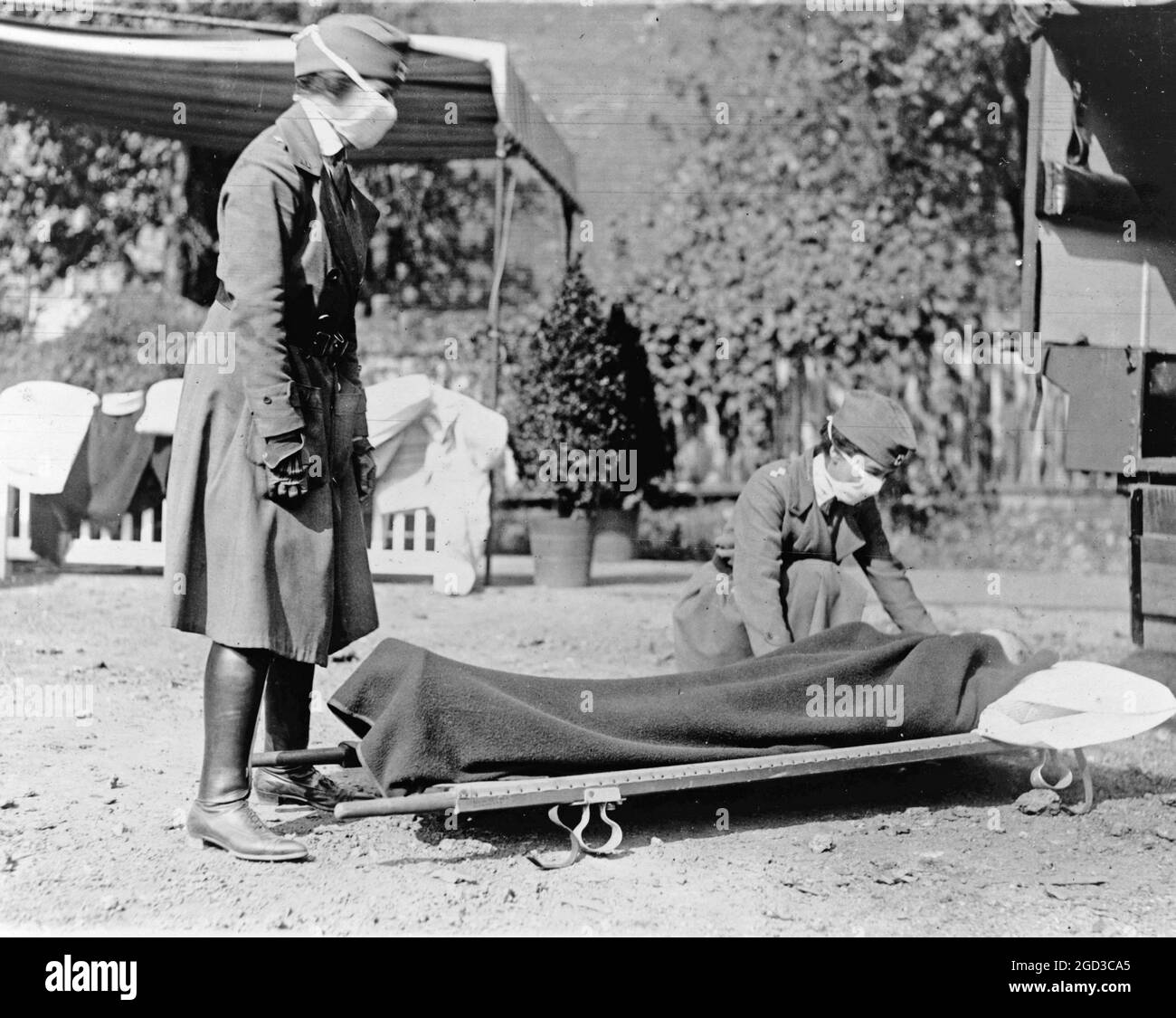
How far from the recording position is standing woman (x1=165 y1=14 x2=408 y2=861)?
306 centimetres

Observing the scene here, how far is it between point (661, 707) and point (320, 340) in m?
1.35

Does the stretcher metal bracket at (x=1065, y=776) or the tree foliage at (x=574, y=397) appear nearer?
the stretcher metal bracket at (x=1065, y=776)

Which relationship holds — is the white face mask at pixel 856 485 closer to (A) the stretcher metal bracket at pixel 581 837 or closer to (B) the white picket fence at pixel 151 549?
(A) the stretcher metal bracket at pixel 581 837

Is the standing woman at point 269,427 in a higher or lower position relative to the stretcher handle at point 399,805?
higher

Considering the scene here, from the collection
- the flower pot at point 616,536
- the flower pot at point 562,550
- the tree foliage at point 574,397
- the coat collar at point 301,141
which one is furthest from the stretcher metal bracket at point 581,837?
the flower pot at point 616,536

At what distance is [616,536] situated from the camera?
9.41m

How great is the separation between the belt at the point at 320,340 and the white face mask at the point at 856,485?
1792 mm

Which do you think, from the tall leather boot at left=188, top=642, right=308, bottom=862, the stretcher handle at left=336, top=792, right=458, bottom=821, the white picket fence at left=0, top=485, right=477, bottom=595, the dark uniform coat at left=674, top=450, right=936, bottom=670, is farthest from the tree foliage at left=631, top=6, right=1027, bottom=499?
the stretcher handle at left=336, top=792, right=458, bottom=821

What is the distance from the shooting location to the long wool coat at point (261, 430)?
120 inches

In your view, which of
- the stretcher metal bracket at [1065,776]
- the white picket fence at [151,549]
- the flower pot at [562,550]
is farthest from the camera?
the flower pot at [562,550]
